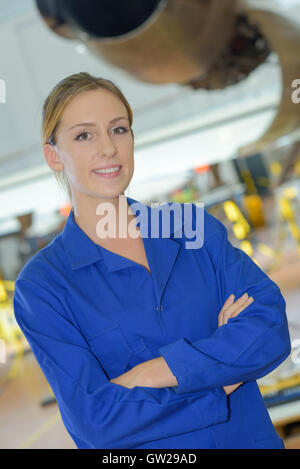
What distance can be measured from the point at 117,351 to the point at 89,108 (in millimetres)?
396

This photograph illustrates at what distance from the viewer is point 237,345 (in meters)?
0.85

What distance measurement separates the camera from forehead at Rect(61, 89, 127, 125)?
87cm

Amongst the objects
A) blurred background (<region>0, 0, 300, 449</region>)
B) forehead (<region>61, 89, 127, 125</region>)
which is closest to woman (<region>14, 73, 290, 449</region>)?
forehead (<region>61, 89, 127, 125</region>)

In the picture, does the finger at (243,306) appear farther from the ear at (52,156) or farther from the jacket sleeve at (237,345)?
the ear at (52,156)

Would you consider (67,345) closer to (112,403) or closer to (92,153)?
(112,403)

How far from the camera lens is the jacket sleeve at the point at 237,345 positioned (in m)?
0.83

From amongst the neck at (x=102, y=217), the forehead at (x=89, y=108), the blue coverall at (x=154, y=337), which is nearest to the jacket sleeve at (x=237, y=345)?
the blue coverall at (x=154, y=337)

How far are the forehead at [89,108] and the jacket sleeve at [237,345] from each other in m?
0.33

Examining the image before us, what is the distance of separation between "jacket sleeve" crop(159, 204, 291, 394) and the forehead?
0.33m

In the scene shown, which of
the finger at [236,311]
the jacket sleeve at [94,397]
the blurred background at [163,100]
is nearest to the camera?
the jacket sleeve at [94,397]

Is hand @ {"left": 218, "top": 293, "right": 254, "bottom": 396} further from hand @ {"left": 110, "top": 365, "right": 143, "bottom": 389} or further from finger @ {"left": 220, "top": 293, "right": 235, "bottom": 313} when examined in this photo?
hand @ {"left": 110, "top": 365, "right": 143, "bottom": 389}

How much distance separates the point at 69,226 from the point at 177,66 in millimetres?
712

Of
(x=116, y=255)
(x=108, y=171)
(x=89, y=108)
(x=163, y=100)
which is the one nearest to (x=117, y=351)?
(x=116, y=255)

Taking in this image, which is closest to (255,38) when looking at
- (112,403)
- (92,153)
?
(92,153)
